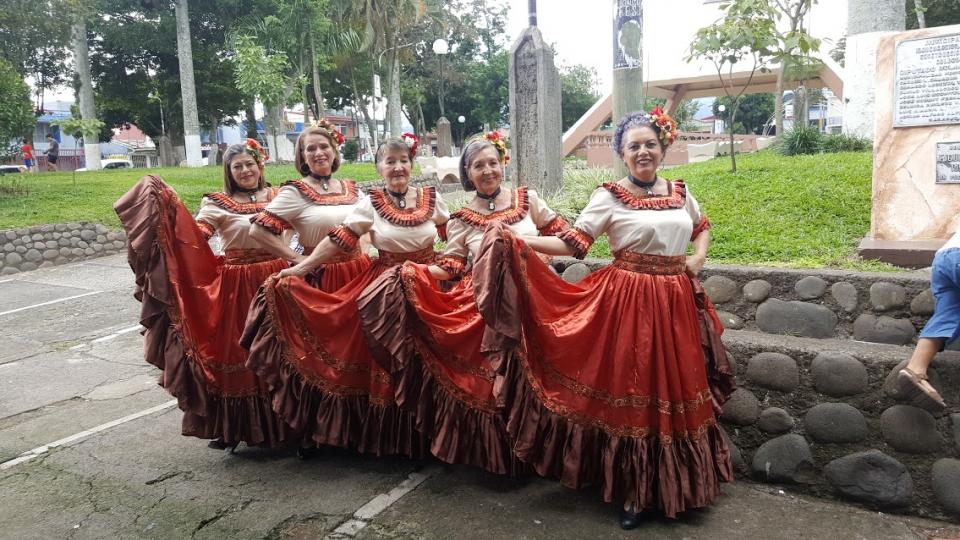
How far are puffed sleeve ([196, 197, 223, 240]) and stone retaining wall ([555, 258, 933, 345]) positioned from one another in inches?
126

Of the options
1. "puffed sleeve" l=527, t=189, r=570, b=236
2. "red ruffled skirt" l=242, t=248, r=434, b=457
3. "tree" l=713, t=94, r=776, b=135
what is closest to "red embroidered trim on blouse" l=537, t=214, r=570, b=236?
"puffed sleeve" l=527, t=189, r=570, b=236

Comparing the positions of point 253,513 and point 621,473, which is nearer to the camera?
point 621,473

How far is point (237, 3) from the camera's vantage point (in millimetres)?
28234

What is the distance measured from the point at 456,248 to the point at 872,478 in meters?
2.41

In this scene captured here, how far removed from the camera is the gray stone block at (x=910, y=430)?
3.28 m

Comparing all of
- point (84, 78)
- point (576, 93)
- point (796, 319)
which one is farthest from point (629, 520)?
point (576, 93)

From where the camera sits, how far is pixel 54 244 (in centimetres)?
1184

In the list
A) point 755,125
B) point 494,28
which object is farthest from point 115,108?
point 755,125

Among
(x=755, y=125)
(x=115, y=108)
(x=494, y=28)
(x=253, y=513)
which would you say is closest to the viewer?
(x=253, y=513)

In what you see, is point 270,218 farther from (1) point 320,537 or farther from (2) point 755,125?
(2) point 755,125

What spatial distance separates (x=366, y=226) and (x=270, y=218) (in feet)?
2.19

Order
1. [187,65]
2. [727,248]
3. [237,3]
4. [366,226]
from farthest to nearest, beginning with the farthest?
1. [237,3]
2. [187,65]
3. [727,248]
4. [366,226]

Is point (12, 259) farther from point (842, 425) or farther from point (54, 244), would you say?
point (842, 425)

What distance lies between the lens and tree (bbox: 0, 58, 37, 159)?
42.5 ft
